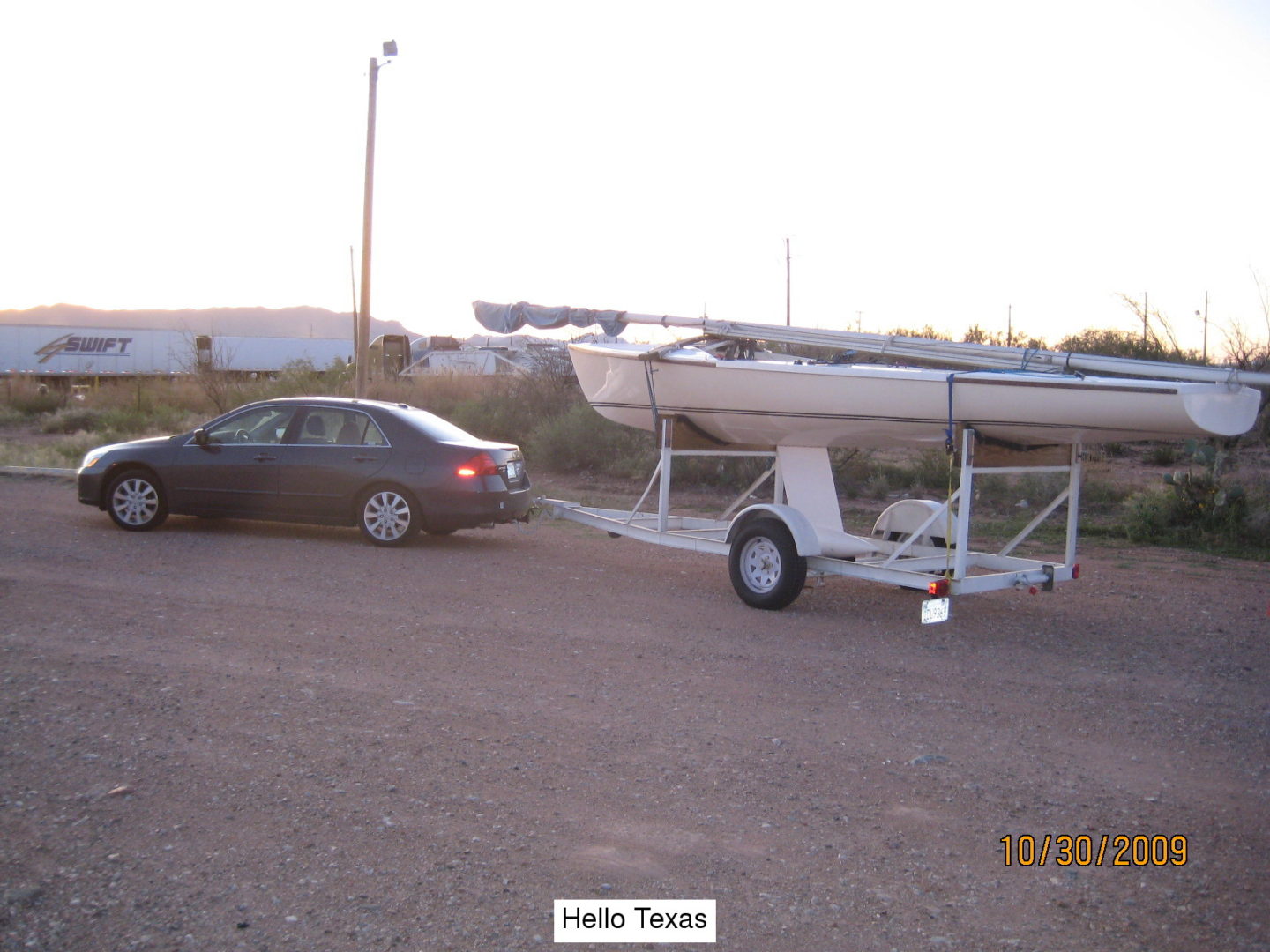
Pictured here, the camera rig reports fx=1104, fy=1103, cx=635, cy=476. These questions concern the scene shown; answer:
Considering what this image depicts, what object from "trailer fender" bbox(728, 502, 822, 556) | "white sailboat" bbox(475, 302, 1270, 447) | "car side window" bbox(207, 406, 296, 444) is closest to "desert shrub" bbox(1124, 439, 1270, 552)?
"white sailboat" bbox(475, 302, 1270, 447)

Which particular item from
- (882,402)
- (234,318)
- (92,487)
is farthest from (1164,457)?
(234,318)

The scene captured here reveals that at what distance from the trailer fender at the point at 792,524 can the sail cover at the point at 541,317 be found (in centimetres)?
294

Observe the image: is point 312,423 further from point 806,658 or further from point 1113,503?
point 1113,503

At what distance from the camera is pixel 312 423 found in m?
11.4

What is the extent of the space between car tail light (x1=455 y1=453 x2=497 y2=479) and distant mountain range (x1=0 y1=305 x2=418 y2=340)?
388 ft

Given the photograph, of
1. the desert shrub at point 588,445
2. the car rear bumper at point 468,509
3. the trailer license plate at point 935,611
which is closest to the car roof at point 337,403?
the car rear bumper at point 468,509

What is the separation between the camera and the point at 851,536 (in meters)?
9.01

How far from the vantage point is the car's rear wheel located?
11.4 meters

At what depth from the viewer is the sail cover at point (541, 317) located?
36.5 feet

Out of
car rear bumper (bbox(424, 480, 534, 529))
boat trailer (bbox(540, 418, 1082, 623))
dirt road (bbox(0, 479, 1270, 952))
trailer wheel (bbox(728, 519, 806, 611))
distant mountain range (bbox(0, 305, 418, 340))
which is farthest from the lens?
distant mountain range (bbox(0, 305, 418, 340))

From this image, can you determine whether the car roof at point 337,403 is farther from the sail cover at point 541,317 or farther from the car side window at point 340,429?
the sail cover at point 541,317

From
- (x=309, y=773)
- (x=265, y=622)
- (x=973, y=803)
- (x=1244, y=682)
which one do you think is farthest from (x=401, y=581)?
(x=1244, y=682)
